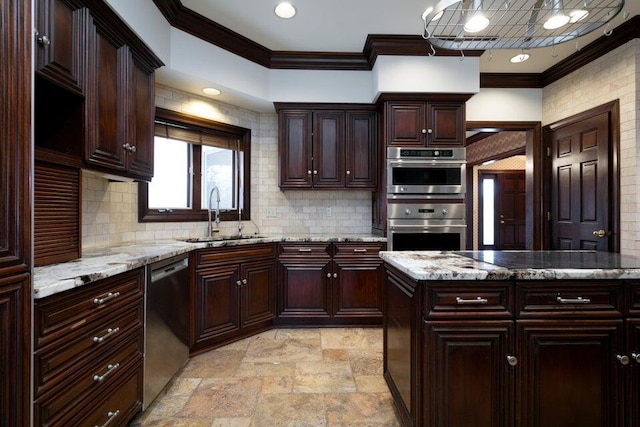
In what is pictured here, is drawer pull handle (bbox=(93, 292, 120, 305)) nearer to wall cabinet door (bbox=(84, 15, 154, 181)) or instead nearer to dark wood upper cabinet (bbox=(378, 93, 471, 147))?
wall cabinet door (bbox=(84, 15, 154, 181))

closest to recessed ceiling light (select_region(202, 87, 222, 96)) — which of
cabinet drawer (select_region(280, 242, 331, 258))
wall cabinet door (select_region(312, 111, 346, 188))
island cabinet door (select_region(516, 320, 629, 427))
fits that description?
wall cabinet door (select_region(312, 111, 346, 188))

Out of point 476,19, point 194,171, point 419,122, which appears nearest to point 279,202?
point 194,171

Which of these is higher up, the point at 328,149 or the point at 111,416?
the point at 328,149

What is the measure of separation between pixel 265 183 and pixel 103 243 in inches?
70.0

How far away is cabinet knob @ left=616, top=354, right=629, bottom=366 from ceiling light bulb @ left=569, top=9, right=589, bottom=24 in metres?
1.65

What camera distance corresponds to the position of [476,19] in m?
1.74

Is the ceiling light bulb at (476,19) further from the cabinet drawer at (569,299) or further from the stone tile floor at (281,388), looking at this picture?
the stone tile floor at (281,388)

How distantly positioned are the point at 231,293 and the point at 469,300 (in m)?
2.04

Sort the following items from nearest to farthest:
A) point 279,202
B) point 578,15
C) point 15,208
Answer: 1. point 15,208
2. point 578,15
3. point 279,202

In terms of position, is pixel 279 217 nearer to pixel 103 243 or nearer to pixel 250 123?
pixel 250 123

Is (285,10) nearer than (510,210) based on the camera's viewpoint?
Yes

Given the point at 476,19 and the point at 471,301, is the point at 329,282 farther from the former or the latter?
the point at 476,19

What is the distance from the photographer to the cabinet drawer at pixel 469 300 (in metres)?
1.43

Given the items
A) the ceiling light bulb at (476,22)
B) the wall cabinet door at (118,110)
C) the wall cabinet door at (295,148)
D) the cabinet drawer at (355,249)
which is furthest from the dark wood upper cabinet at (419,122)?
the wall cabinet door at (118,110)
